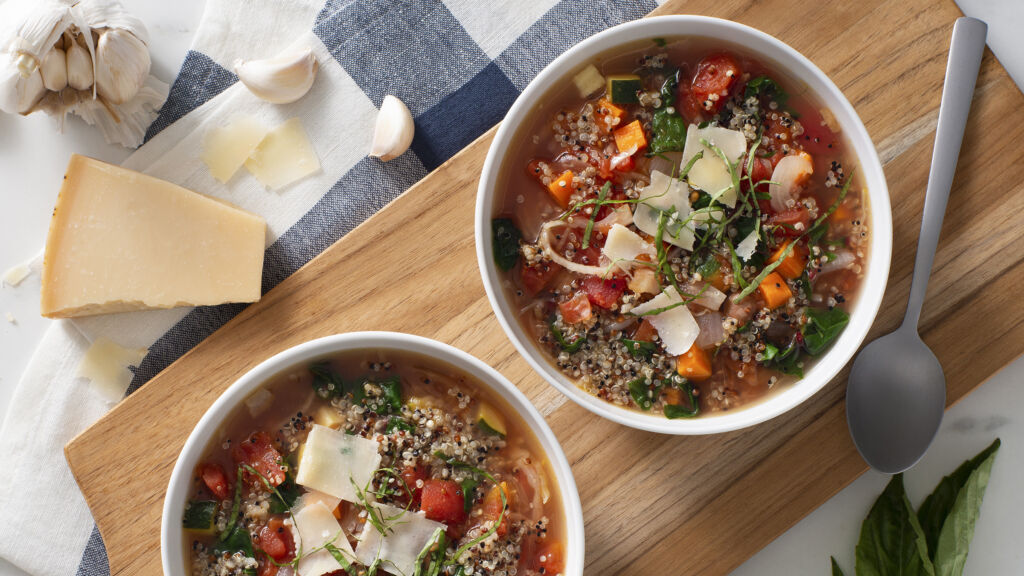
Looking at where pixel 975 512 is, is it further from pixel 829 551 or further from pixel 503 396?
pixel 503 396

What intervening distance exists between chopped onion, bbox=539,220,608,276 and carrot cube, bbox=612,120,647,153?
0.90ft

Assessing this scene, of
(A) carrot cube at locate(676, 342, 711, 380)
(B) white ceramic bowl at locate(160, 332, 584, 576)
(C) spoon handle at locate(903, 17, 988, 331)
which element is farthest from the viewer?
(C) spoon handle at locate(903, 17, 988, 331)

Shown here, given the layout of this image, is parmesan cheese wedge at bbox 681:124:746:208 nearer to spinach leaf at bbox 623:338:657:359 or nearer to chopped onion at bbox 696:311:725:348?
chopped onion at bbox 696:311:725:348

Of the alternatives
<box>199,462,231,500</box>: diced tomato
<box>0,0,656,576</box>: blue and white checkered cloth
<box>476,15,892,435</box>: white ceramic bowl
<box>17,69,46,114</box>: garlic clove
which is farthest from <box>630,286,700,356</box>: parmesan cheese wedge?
<box>17,69,46,114</box>: garlic clove

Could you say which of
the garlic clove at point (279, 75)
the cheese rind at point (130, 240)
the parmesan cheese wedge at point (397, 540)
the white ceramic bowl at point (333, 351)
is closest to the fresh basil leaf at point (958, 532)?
the white ceramic bowl at point (333, 351)

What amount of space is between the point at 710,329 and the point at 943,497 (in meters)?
1.29

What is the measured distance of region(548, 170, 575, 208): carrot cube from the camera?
2277mm

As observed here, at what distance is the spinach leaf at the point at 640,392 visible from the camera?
2.33 metres

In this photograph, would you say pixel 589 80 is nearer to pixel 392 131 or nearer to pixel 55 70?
pixel 392 131

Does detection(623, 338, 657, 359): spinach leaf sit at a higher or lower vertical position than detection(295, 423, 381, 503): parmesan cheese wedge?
lower

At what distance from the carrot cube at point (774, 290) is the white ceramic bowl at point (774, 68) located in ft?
0.72

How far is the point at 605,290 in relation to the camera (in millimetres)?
2256

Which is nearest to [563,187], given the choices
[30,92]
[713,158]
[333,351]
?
[713,158]

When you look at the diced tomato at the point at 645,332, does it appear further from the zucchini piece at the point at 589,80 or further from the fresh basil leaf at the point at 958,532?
the fresh basil leaf at the point at 958,532
